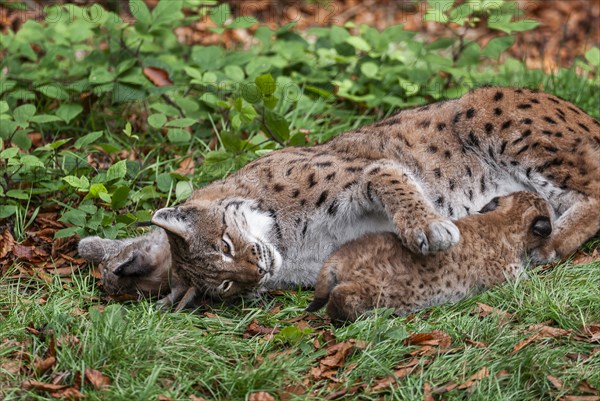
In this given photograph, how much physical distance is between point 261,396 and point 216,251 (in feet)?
4.43

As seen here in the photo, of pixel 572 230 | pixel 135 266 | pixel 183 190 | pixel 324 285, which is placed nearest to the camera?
pixel 324 285

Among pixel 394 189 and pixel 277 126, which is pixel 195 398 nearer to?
pixel 394 189

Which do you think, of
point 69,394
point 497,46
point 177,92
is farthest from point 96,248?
point 497,46

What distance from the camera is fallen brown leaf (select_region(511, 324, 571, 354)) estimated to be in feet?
17.1

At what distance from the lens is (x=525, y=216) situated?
6.16 m

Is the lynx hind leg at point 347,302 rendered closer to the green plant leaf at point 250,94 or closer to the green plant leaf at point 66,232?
the green plant leaf at point 66,232

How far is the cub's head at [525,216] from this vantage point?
6121 millimetres

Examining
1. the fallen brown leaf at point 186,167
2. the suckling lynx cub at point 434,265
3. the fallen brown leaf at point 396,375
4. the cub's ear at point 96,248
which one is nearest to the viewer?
the fallen brown leaf at point 396,375

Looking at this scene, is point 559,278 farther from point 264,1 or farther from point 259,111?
point 264,1

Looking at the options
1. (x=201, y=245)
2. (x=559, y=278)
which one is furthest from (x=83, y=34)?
(x=559, y=278)

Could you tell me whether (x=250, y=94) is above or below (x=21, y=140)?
above

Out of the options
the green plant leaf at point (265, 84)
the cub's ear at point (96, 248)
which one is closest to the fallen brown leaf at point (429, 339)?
the cub's ear at point (96, 248)

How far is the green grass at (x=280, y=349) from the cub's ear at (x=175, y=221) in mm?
532

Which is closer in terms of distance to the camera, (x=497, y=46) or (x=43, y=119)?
(x=43, y=119)
